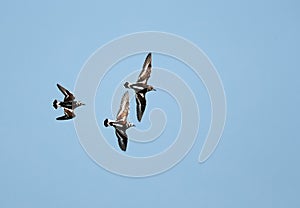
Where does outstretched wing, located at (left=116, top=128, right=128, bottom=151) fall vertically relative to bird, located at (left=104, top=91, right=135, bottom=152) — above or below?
below

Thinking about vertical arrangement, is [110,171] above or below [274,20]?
below

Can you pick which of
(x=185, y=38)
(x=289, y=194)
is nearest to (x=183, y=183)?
(x=289, y=194)

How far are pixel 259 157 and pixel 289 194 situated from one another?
0.57ft

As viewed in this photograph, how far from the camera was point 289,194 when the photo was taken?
1816 mm

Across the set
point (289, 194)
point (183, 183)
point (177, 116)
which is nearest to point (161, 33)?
point (177, 116)

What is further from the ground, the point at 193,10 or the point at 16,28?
the point at 193,10

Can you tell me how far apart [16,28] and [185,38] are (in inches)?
22.2

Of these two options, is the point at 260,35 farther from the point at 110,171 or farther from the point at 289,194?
the point at 110,171

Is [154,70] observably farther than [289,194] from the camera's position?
No

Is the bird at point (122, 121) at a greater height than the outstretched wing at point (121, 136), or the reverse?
the bird at point (122, 121)

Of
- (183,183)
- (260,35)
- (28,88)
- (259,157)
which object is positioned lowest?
(183,183)

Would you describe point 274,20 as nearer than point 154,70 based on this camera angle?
No

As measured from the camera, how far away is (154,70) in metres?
1.68

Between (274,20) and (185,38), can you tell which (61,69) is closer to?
(185,38)
